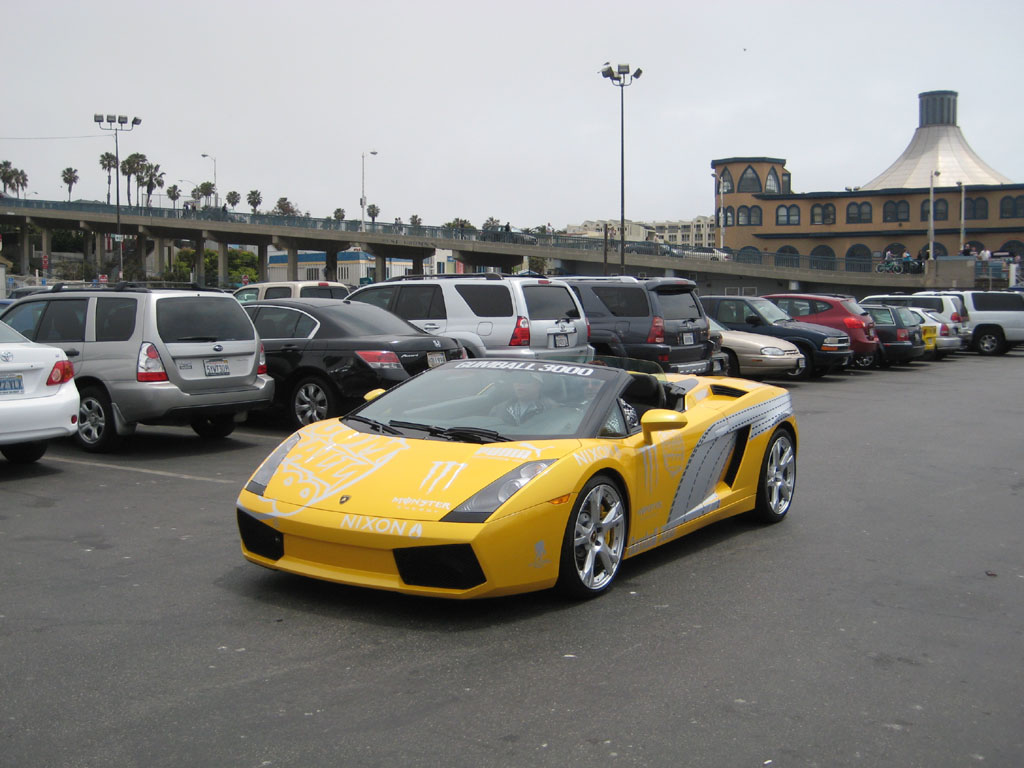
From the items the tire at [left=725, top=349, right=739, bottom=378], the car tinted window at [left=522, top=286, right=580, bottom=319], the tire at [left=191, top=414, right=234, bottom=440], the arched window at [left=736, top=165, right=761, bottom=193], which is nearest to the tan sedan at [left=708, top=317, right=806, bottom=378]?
the tire at [left=725, top=349, right=739, bottom=378]

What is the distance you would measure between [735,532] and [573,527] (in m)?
2.37

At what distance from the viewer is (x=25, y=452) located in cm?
940

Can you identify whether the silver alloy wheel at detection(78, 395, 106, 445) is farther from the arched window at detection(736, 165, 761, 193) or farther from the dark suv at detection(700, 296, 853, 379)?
the arched window at detection(736, 165, 761, 193)

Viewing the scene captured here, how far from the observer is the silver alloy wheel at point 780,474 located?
23.9 feet

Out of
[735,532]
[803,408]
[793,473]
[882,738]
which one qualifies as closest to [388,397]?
[735,532]

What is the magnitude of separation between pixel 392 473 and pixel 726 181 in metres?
98.6

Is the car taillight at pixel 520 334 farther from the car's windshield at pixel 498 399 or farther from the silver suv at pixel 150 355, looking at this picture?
the car's windshield at pixel 498 399

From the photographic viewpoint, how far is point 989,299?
31.3m

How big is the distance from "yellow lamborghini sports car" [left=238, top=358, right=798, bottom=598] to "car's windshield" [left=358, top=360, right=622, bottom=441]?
0.04 feet

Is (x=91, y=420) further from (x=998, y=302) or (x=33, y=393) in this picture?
(x=998, y=302)

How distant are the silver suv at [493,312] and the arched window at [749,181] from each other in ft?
291

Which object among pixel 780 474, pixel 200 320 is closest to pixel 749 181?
pixel 200 320

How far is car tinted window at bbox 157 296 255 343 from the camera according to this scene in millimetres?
10148

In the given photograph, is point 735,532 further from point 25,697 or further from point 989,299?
point 989,299
